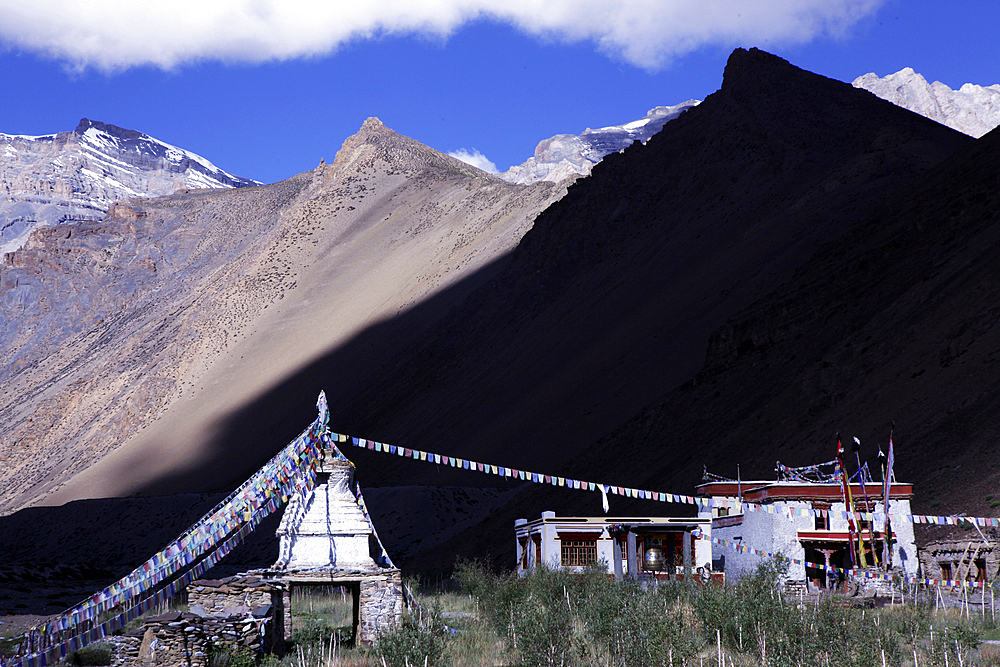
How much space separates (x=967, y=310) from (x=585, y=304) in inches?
1188

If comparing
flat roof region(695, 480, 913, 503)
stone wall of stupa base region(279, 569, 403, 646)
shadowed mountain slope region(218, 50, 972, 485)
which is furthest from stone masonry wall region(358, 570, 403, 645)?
shadowed mountain slope region(218, 50, 972, 485)

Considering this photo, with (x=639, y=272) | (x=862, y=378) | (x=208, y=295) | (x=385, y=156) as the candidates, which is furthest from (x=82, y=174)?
(x=862, y=378)

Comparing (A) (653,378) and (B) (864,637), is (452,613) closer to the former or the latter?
(B) (864,637)

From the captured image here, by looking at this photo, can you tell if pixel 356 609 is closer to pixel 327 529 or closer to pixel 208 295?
pixel 327 529

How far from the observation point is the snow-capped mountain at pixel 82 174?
151 m

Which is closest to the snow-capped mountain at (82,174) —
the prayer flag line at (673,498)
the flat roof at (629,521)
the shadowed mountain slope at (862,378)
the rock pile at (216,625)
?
the shadowed mountain slope at (862,378)

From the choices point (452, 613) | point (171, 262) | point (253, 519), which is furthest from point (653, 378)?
point (171, 262)

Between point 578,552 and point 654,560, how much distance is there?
2.25 m

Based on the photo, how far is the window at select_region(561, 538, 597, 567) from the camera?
94.8 ft

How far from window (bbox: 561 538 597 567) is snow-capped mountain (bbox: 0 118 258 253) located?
445 feet

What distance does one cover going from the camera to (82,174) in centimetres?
16538

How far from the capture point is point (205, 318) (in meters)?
98.4

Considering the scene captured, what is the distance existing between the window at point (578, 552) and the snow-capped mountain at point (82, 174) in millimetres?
135495

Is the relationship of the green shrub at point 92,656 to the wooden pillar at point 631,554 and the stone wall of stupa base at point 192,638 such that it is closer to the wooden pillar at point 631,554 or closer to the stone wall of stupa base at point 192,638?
the stone wall of stupa base at point 192,638
